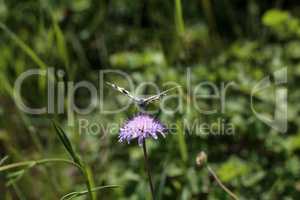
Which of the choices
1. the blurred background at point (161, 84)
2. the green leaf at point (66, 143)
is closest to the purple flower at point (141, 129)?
the green leaf at point (66, 143)

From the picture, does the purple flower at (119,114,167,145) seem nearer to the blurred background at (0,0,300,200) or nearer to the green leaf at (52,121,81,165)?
the green leaf at (52,121,81,165)

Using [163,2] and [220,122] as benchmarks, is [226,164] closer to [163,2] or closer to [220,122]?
[220,122]

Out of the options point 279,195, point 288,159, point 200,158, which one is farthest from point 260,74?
point 200,158

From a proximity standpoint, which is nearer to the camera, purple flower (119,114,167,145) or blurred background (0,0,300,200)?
purple flower (119,114,167,145)

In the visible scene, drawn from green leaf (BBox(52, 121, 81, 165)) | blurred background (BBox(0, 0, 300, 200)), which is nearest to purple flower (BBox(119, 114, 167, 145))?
green leaf (BBox(52, 121, 81, 165))

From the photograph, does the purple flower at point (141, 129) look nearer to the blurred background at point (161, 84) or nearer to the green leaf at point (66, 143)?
the green leaf at point (66, 143)

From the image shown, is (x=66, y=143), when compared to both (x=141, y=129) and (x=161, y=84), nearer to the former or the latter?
(x=141, y=129)
